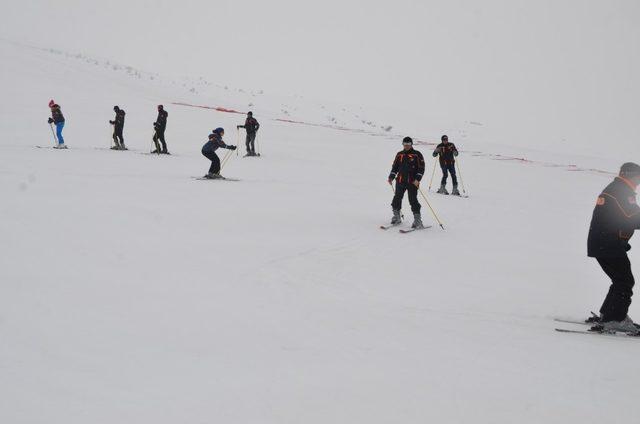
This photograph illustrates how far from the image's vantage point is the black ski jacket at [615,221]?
6277 mm

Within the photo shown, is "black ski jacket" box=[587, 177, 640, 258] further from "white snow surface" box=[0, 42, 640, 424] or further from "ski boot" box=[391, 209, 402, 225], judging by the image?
"ski boot" box=[391, 209, 402, 225]

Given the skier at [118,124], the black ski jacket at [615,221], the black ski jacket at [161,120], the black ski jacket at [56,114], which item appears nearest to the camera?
the black ski jacket at [615,221]

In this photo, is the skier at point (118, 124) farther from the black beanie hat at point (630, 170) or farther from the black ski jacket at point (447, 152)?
the black beanie hat at point (630, 170)

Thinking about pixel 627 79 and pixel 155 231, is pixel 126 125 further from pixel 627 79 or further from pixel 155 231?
pixel 627 79

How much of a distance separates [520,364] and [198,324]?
337 centimetres

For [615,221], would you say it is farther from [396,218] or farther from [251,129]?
[251,129]

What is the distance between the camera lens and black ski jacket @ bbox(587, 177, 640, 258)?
20.6 feet

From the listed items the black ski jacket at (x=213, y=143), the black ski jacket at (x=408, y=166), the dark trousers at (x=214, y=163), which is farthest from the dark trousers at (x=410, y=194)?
the dark trousers at (x=214, y=163)

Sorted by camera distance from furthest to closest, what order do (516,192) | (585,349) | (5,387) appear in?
(516,192) < (585,349) < (5,387)

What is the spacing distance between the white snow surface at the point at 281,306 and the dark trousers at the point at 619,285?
0.36m

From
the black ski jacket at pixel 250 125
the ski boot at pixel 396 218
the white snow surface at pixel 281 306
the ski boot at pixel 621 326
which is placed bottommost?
the white snow surface at pixel 281 306

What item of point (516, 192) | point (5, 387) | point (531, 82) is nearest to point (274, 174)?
point (516, 192)

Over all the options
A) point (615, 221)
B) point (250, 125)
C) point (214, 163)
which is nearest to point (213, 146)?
point (214, 163)

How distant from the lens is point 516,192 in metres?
18.7
